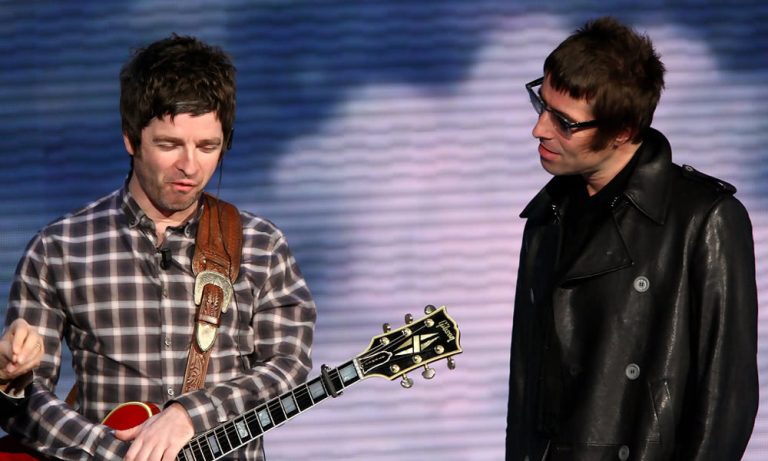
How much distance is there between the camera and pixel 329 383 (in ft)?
12.3

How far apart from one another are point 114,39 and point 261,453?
3.32 metres

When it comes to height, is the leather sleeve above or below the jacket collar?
below

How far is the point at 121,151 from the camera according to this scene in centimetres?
650

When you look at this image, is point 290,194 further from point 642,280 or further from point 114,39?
point 642,280

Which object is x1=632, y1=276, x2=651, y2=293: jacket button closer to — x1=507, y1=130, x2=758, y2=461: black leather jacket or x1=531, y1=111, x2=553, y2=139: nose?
x1=507, y1=130, x2=758, y2=461: black leather jacket

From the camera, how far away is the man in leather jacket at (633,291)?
3.18m

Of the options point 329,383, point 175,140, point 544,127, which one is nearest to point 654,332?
point 544,127

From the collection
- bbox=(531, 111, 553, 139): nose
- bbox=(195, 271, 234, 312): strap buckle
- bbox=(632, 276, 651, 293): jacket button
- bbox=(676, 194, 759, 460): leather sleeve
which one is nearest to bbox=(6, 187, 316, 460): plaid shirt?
bbox=(195, 271, 234, 312): strap buckle

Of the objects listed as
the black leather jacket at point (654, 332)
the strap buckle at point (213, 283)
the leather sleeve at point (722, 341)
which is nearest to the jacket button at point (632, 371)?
the black leather jacket at point (654, 332)

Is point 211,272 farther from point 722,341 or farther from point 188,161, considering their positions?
point 722,341

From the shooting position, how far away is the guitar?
3631 mm

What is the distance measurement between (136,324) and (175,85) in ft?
2.30

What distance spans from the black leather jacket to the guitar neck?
2.08ft

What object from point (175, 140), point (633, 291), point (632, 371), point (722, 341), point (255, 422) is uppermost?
point (175, 140)
